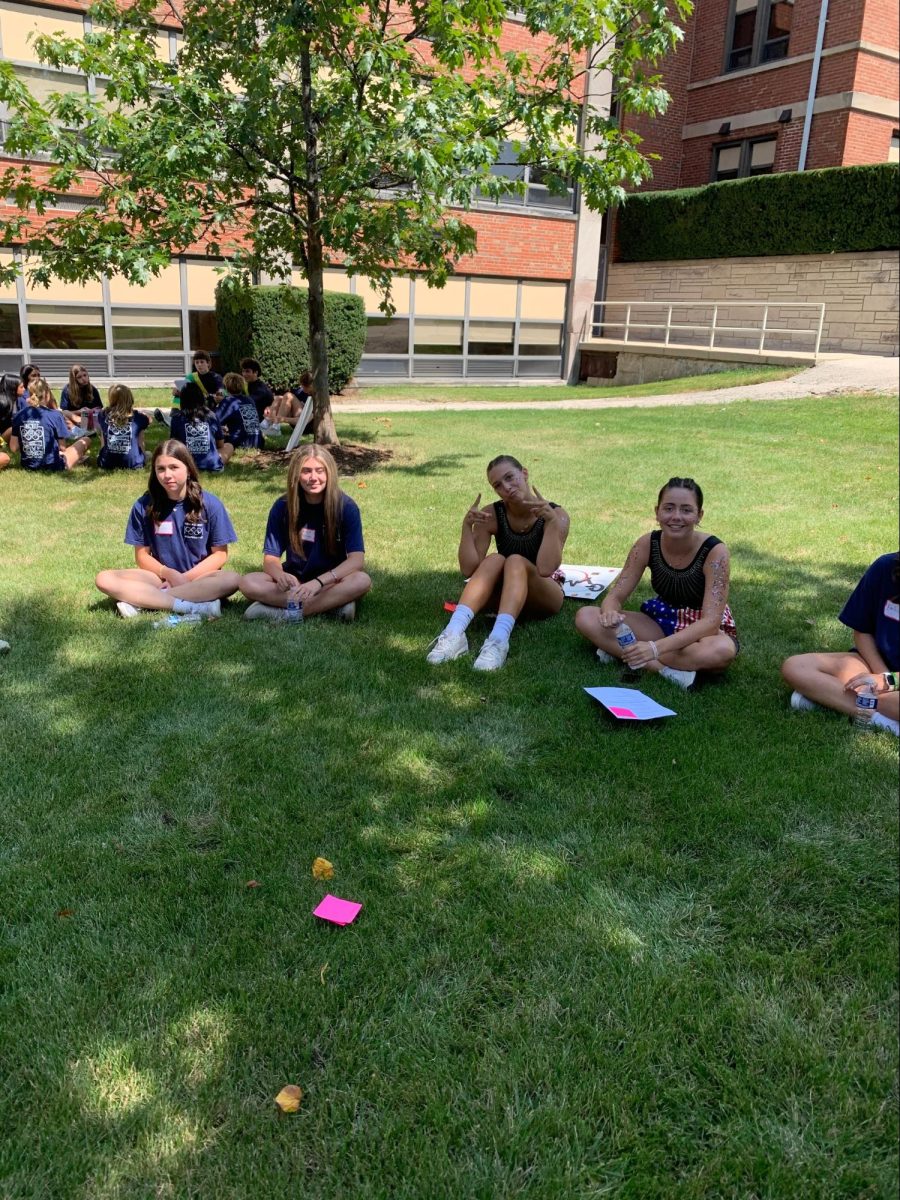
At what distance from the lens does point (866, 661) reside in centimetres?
413

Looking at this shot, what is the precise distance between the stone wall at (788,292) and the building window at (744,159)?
2674mm

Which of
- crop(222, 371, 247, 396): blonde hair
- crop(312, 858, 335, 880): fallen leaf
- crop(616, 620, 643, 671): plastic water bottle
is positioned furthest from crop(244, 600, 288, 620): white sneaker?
crop(222, 371, 247, 396): blonde hair

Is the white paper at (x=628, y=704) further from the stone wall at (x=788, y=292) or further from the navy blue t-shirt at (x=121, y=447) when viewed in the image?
the stone wall at (x=788, y=292)

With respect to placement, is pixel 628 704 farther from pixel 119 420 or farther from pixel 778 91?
pixel 778 91

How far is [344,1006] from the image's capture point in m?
2.41

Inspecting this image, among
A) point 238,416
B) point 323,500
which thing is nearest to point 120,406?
point 238,416

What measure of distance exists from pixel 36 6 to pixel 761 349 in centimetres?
1574

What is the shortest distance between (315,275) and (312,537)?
5964 mm

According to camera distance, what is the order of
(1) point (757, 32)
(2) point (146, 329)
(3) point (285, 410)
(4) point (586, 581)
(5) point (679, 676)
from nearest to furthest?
(5) point (679, 676), (4) point (586, 581), (3) point (285, 410), (2) point (146, 329), (1) point (757, 32)

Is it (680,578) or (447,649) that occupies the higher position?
(680,578)

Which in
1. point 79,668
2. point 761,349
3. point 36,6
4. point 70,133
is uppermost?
point 36,6

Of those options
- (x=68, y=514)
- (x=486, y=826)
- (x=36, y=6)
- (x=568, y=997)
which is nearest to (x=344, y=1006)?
(x=568, y=997)

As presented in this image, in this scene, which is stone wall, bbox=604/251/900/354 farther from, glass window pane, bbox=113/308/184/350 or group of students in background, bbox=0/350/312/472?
group of students in background, bbox=0/350/312/472

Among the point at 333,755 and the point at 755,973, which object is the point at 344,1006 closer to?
the point at 755,973
